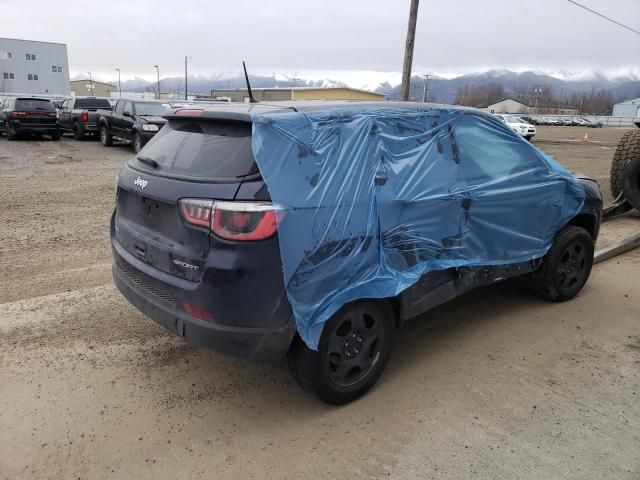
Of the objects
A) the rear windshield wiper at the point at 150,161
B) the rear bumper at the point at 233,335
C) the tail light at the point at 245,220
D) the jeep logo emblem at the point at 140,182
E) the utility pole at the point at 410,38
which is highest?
the utility pole at the point at 410,38

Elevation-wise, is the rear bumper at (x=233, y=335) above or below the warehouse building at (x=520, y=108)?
below

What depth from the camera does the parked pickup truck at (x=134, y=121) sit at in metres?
15.2

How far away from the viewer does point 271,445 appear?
2.86 metres

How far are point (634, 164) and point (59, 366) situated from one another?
8283 mm

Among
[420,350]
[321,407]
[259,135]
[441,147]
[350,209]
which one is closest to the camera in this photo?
[259,135]

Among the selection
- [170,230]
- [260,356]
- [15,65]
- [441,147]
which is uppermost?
[15,65]

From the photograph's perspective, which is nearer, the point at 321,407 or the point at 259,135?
the point at 259,135

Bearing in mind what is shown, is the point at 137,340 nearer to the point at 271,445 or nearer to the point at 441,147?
the point at 271,445

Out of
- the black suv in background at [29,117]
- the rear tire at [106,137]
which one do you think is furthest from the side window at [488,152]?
the black suv in background at [29,117]

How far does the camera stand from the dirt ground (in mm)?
2721

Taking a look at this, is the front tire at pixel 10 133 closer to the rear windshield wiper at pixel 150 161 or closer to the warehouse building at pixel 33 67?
the rear windshield wiper at pixel 150 161

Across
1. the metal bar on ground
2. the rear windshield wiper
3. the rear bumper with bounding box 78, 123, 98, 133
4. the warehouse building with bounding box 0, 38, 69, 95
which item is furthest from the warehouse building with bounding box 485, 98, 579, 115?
the rear windshield wiper

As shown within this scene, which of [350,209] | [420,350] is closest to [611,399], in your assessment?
[420,350]

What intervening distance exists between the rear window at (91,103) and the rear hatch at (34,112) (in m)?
1.89
